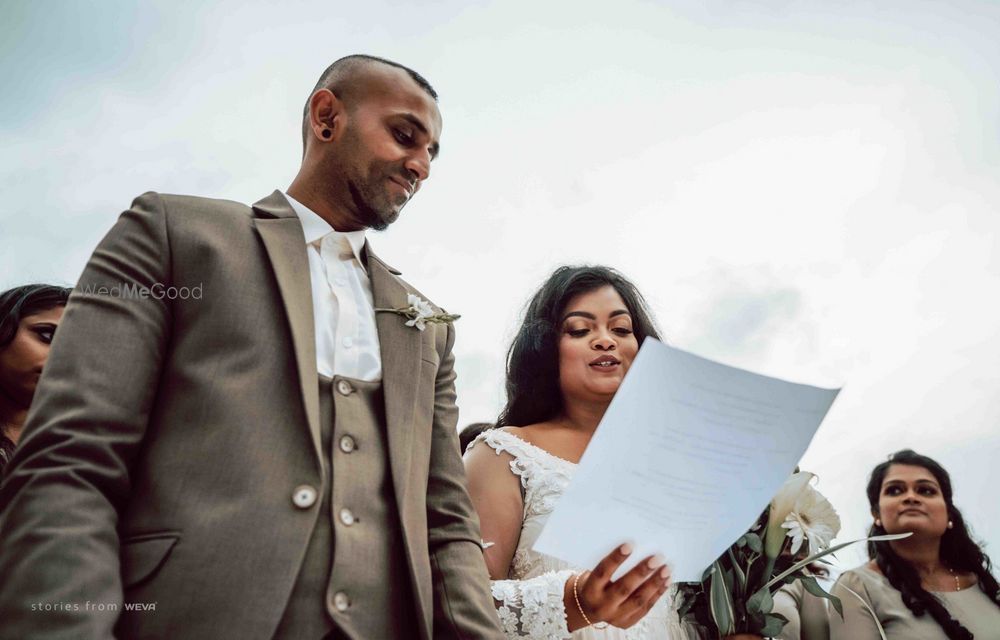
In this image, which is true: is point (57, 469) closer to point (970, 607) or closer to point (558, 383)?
point (558, 383)

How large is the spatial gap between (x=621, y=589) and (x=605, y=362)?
140 cm

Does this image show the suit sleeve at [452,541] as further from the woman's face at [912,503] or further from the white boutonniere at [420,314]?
the woman's face at [912,503]

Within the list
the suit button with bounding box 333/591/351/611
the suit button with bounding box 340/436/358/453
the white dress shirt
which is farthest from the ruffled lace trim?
the suit button with bounding box 333/591/351/611

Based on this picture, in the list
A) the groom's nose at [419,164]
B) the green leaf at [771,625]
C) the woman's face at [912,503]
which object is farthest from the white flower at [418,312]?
the woman's face at [912,503]

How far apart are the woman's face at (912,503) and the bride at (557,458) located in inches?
105

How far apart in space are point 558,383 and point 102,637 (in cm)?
235

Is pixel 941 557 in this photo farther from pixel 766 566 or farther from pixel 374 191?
pixel 374 191

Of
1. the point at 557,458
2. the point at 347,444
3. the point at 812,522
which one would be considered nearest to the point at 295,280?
the point at 347,444

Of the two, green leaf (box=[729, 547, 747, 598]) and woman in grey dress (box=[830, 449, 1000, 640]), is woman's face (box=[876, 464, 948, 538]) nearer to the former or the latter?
woman in grey dress (box=[830, 449, 1000, 640])

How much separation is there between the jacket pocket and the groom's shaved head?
133cm

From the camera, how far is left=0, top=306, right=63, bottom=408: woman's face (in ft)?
10.9

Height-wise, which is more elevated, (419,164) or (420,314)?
(419,164)

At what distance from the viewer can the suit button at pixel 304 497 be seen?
1.62m

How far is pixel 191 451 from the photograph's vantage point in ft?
5.35
